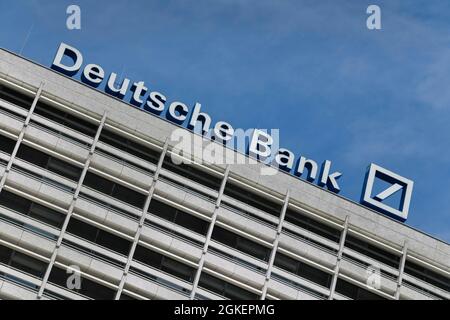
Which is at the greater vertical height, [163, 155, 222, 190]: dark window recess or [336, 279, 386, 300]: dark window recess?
[163, 155, 222, 190]: dark window recess

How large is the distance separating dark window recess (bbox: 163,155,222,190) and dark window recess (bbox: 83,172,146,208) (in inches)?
161

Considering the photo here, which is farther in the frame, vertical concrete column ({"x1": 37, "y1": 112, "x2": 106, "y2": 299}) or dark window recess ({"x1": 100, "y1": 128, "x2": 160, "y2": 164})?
dark window recess ({"x1": 100, "y1": 128, "x2": 160, "y2": 164})

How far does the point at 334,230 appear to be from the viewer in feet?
214

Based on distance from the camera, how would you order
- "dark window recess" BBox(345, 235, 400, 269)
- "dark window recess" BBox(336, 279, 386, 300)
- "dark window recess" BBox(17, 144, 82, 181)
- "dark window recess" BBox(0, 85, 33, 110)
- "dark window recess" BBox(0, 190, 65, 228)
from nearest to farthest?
1. "dark window recess" BBox(0, 190, 65, 228)
2. "dark window recess" BBox(17, 144, 82, 181)
3. "dark window recess" BBox(0, 85, 33, 110)
4. "dark window recess" BBox(336, 279, 386, 300)
5. "dark window recess" BBox(345, 235, 400, 269)

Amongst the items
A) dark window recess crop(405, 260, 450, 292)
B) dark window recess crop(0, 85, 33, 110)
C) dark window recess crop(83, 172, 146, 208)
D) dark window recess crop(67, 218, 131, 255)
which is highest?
dark window recess crop(0, 85, 33, 110)

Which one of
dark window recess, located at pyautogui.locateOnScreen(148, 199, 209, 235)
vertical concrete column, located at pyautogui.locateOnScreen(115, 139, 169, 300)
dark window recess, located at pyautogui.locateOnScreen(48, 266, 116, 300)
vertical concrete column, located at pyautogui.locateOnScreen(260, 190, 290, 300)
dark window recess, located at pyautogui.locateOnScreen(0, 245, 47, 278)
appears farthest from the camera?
dark window recess, located at pyautogui.locateOnScreen(148, 199, 209, 235)

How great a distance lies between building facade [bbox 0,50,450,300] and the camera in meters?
55.0

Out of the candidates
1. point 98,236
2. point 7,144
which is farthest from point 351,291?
point 7,144

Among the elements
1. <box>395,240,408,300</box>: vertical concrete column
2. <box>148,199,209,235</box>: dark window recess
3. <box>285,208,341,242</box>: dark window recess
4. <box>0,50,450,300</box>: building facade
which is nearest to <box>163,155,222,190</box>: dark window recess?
<box>0,50,450,300</box>: building facade

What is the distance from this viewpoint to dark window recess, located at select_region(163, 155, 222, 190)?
203 ft

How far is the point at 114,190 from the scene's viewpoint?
59.2 metres

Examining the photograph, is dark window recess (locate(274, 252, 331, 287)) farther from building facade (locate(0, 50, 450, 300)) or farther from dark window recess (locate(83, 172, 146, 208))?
dark window recess (locate(83, 172, 146, 208))
